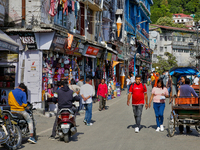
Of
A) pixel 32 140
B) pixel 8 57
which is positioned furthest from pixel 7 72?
pixel 32 140

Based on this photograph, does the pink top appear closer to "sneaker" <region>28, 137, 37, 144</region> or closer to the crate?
the crate

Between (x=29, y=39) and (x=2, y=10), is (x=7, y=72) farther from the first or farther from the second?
(x=2, y=10)

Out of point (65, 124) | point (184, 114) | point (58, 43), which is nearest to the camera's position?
point (65, 124)

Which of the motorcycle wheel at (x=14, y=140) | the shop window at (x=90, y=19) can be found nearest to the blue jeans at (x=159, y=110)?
the motorcycle wheel at (x=14, y=140)

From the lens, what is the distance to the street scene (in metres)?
8.12

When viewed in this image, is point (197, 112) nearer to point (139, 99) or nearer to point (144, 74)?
point (139, 99)

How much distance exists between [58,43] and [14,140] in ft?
27.8

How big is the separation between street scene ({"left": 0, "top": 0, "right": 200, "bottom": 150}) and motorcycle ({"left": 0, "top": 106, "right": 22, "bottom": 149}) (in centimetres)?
2

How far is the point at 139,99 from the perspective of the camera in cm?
1023

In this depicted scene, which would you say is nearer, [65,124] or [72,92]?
[65,124]

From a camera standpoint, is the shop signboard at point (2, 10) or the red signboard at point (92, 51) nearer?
the shop signboard at point (2, 10)

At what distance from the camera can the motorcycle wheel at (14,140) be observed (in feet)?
23.5

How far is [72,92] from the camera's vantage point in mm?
8727

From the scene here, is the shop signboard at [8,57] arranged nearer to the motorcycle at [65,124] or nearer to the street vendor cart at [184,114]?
the motorcycle at [65,124]
